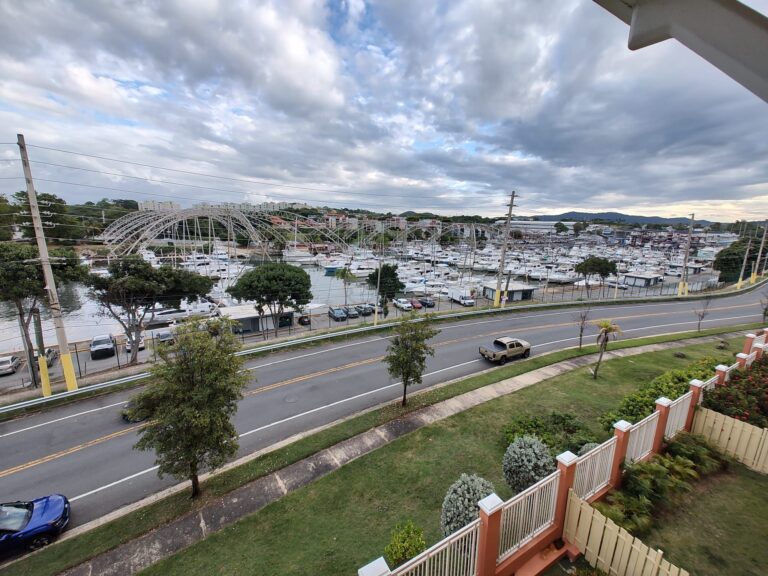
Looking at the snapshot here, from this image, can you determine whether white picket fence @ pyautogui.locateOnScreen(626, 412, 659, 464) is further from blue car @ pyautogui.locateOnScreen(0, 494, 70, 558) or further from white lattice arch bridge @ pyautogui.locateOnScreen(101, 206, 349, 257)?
white lattice arch bridge @ pyautogui.locateOnScreen(101, 206, 349, 257)

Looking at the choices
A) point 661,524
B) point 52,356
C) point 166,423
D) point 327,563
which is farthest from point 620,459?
point 52,356

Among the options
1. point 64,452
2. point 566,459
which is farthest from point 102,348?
point 566,459

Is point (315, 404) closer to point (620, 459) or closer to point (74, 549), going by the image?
point (74, 549)

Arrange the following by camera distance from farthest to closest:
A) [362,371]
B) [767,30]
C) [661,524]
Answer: [362,371]
[661,524]
[767,30]

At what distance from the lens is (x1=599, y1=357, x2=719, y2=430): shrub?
1030 centimetres

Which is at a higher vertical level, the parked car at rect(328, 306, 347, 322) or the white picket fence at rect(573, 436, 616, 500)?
the white picket fence at rect(573, 436, 616, 500)

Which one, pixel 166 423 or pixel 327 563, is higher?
pixel 166 423

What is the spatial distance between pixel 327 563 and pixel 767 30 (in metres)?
10.2

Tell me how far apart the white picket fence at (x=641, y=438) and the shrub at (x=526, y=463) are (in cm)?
175

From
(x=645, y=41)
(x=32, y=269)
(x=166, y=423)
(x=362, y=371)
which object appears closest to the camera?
(x=645, y=41)

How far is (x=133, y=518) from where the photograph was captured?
9.44 metres

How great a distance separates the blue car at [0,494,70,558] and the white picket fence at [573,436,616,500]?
1299 cm

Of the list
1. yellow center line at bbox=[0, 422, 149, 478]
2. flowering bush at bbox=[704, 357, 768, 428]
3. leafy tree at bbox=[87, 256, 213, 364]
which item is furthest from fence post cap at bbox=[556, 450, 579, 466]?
leafy tree at bbox=[87, 256, 213, 364]

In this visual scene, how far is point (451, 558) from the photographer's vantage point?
5223mm
